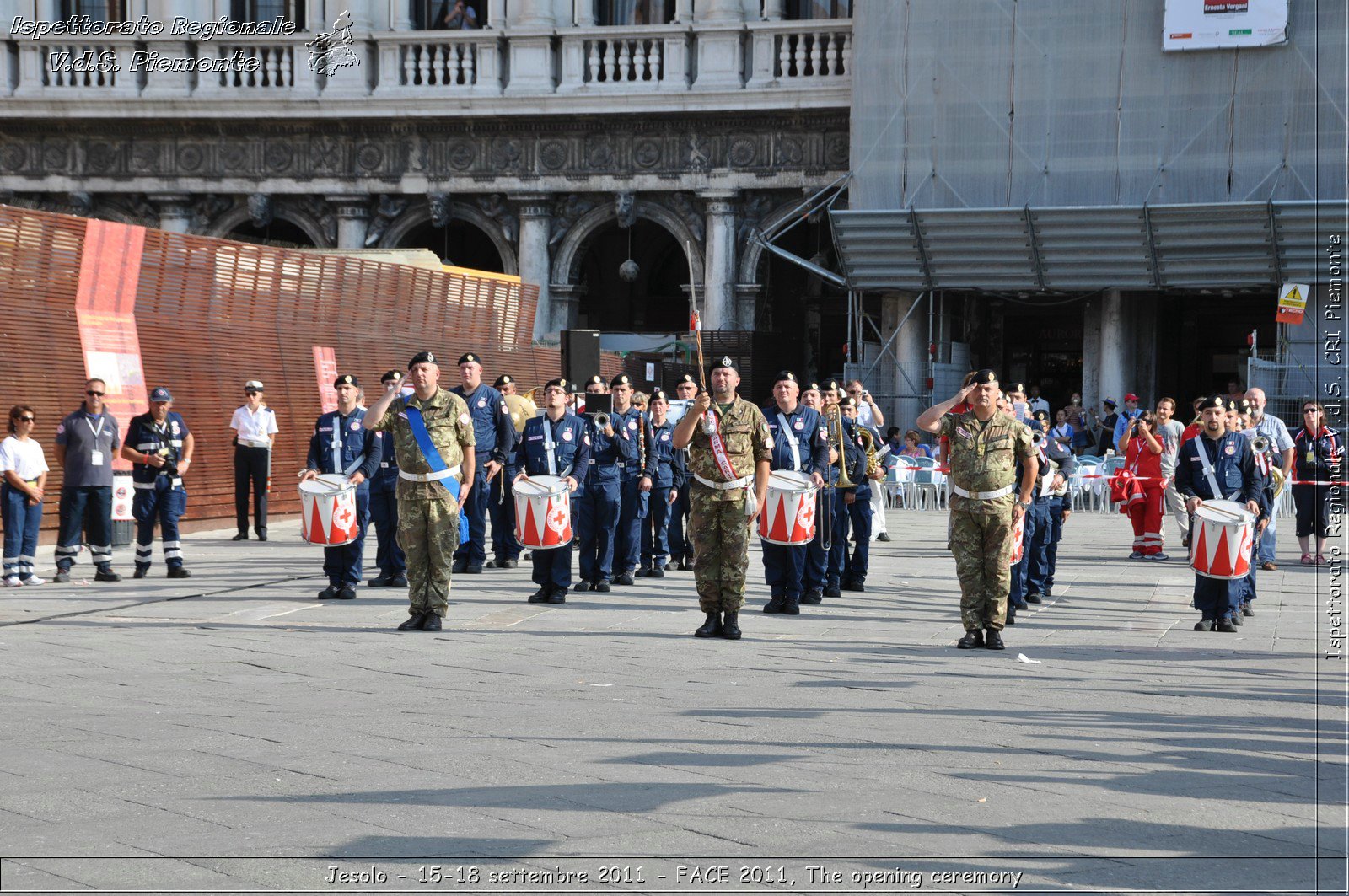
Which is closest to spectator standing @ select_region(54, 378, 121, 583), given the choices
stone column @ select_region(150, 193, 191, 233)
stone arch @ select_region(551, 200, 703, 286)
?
stone arch @ select_region(551, 200, 703, 286)

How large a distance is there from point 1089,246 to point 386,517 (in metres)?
16.0

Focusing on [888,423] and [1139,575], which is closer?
Result: [1139,575]

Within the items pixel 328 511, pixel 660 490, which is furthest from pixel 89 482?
pixel 660 490

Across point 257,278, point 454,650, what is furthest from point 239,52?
point 454,650

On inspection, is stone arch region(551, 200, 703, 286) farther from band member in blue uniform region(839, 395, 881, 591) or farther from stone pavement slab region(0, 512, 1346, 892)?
stone pavement slab region(0, 512, 1346, 892)

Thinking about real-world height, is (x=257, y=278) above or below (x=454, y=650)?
above

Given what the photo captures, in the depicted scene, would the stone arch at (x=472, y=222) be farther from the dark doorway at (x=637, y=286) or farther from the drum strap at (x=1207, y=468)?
the drum strap at (x=1207, y=468)

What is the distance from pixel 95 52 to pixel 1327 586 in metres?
24.4

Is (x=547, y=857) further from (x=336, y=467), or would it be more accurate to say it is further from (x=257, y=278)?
(x=257, y=278)

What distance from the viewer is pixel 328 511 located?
1184 centimetres

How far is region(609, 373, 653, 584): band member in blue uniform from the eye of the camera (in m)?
13.0

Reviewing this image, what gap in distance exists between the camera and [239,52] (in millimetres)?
29625

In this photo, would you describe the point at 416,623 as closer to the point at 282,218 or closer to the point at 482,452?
the point at 482,452

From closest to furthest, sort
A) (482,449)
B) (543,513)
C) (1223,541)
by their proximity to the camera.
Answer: (1223,541), (543,513), (482,449)
